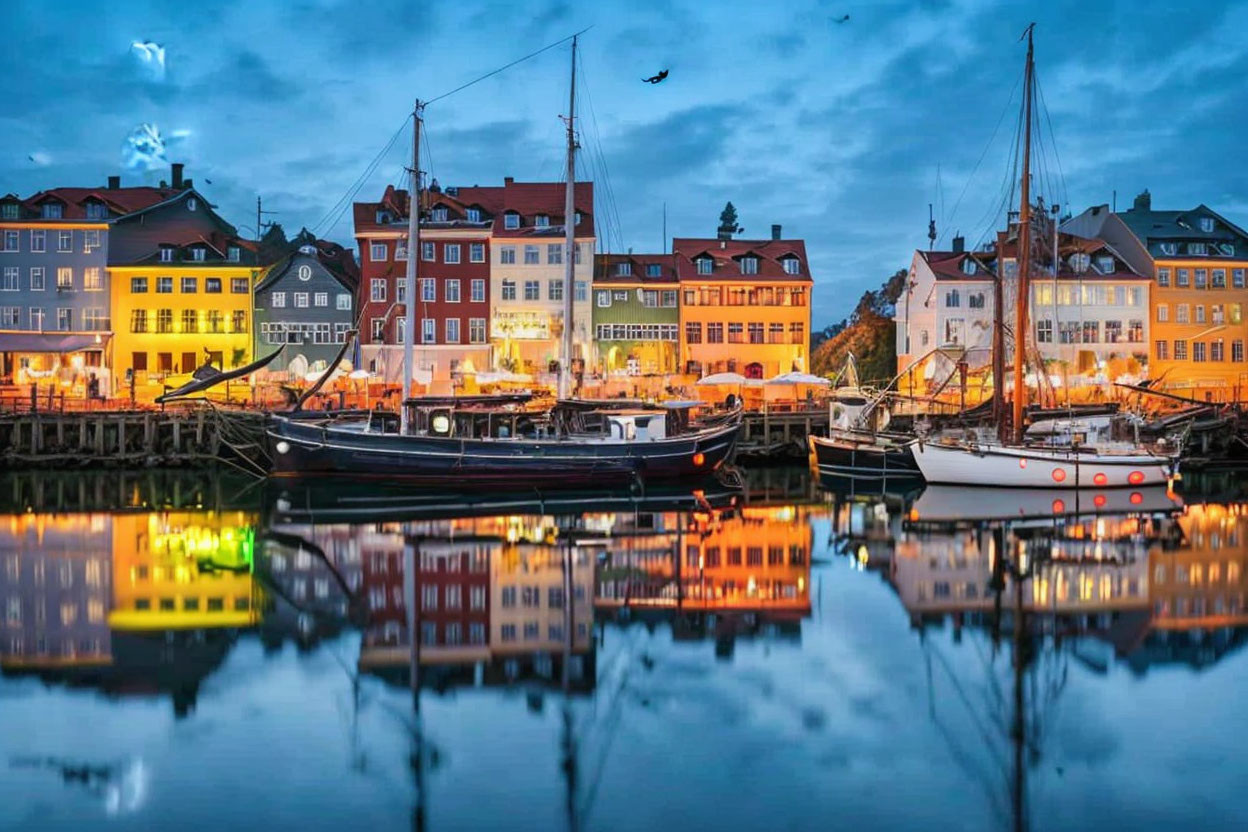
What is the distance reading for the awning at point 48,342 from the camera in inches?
2623

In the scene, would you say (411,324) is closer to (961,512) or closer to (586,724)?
(961,512)

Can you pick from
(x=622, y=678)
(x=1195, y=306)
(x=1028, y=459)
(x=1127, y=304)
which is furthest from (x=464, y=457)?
(x=1195, y=306)

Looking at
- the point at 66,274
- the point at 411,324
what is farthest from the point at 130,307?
the point at 411,324

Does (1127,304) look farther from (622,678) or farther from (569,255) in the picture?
(622,678)

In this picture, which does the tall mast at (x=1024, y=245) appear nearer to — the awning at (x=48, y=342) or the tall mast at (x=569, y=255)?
the tall mast at (x=569, y=255)

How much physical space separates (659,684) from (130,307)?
6229 centimetres

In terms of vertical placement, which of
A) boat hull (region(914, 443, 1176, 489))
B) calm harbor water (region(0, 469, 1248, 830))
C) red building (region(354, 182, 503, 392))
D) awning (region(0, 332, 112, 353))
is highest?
red building (region(354, 182, 503, 392))

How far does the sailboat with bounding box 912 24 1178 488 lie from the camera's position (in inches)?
1570

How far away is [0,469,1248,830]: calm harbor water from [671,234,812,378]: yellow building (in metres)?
39.4

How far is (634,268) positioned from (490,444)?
1331 inches

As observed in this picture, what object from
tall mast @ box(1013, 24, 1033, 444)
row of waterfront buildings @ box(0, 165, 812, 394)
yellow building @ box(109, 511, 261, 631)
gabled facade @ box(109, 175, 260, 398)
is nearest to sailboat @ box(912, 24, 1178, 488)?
tall mast @ box(1013, 24, 1033, 444)

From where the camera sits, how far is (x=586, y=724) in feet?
50.3

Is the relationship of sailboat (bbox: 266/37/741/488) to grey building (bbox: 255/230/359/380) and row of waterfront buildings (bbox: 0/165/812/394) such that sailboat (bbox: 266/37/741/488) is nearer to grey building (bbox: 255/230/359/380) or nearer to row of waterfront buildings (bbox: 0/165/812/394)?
row of waterfront buildings (bbox: 0/165/812/394)

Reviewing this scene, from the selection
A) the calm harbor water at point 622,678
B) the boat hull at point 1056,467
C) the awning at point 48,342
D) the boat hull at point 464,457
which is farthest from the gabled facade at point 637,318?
the calm harbor water at point 622,678
